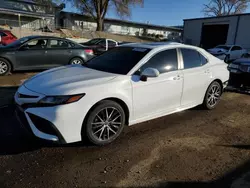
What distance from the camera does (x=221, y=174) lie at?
2846 mm

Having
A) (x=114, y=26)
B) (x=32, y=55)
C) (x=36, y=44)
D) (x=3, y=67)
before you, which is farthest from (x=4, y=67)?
(x=114, y=26)

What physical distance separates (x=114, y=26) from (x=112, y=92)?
45.3 meters

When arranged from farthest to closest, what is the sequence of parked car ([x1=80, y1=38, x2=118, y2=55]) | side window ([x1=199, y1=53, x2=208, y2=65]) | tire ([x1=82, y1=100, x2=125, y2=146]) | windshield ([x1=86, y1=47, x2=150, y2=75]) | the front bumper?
parked car ([x1=80, y1=38, x2=118, y2=55]) → side window ([x1=199, y1=53, x2=208, y2=65]) → windshield ([x1=86, y1=47, x2=150, y2=75]) → tire ([x1=82, y1=100, x2=125, y2=146]) → the front bumper

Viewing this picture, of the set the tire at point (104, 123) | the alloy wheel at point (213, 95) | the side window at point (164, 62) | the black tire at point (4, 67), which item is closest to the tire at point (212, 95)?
the alloy wheel at point (213, 95)

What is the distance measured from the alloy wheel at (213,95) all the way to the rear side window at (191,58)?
69 cm

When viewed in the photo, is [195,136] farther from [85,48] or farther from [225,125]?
[85,48]

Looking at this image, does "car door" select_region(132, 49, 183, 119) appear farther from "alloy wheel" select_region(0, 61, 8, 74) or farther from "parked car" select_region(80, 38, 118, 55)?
"parked car" select_region(80, 38, 118, 55)

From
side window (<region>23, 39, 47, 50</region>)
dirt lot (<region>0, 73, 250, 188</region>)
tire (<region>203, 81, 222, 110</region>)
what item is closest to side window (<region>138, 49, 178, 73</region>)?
dirt lot (<region>0, 73, 250, 188</region>)

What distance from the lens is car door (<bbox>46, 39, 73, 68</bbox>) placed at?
8.73m

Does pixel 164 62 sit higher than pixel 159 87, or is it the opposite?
pixel 164 62

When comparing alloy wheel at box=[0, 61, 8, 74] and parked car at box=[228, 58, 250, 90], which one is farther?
alloy wheel at box=[0, 61, 8, 74]

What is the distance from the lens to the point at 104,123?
3.37 m

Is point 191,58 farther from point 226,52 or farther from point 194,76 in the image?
point 226,52

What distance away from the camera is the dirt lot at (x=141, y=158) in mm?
2674
